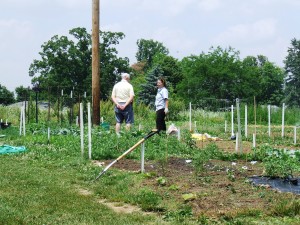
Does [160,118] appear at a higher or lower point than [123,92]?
lower

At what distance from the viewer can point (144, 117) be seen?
2725 centimetres

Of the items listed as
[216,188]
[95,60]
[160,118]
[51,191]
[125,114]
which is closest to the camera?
[216,188]

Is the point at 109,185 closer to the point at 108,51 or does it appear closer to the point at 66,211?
the point at 66,211

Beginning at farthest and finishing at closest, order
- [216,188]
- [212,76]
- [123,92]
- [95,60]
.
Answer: [212,76]
[95,60]
[123,92]
[216,188]

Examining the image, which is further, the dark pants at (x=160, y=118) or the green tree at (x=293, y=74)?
the green tree at (x=293, y=74)

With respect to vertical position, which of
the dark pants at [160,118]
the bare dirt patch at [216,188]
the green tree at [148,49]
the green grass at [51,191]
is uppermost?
the green tree at [148,49]

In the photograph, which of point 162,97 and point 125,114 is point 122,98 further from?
point 162,97

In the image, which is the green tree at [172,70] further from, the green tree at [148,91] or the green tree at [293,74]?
the green tree at [148,91]

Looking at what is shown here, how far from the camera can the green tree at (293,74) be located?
52312 mm

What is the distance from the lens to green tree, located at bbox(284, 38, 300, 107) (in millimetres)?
52312

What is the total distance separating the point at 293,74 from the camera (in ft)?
185

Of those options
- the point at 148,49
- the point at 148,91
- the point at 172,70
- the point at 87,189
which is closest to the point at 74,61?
the point at 172,70

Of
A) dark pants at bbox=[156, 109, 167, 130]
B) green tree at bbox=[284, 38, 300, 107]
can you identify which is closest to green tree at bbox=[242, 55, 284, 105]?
green tree at bbox=[284, 38, 300, 107]

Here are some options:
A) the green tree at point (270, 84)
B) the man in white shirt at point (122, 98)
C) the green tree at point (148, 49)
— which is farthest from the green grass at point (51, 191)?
the green tree at point (148, 49)
